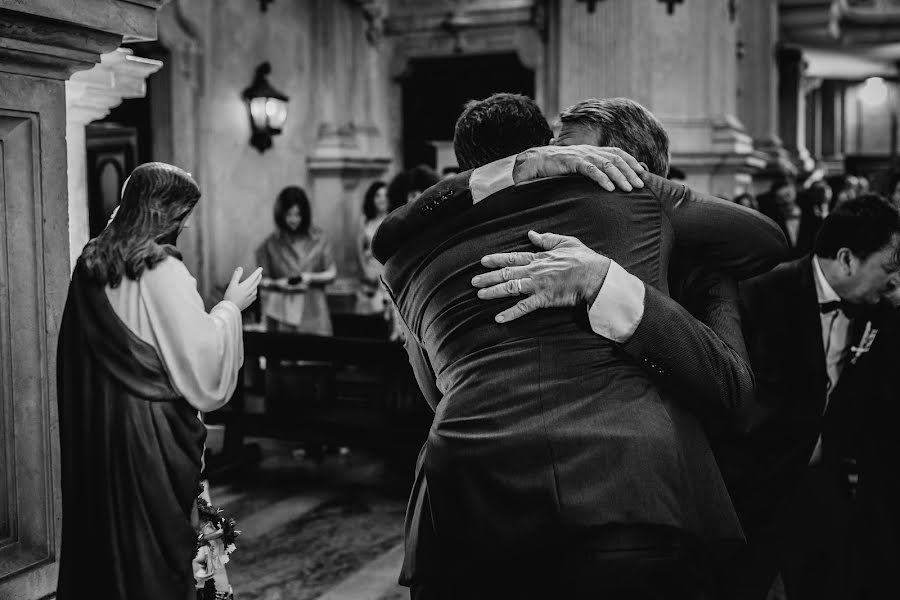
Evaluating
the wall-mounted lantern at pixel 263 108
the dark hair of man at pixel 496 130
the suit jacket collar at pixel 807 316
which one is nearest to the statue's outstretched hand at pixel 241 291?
the dark hair of man at pixel 496 130

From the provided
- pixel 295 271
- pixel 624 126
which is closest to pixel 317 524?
pixel 295 271

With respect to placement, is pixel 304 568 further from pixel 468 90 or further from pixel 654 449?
pixel 468 90

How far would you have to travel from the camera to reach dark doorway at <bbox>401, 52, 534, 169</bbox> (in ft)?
36.8

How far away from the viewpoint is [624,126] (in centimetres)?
192

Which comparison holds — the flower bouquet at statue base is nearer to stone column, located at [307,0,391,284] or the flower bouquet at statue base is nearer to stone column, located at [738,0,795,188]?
stone column, located at [307,0,391,284]

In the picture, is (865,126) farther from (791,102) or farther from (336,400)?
(336,400)

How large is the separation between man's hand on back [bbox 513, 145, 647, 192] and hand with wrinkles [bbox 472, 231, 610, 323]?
0.11 metres

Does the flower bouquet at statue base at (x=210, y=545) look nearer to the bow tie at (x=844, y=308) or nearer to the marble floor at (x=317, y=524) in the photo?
the marble floor at (x=317, y=524)

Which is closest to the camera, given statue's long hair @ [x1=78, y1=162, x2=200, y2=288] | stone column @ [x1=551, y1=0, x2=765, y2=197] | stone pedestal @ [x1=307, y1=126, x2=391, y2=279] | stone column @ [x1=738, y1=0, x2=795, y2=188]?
statue's long hair @ [x1=78, y1=162, x2=200, y2=288]

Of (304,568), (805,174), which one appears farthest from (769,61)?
(304,568)

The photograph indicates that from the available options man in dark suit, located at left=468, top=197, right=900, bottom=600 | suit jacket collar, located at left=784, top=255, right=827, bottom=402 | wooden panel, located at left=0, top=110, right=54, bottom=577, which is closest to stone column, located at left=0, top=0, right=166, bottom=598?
wooden panel, located at left=0, top=110, right=54, bottom=577

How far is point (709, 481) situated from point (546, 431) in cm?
31

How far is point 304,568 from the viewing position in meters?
4.40

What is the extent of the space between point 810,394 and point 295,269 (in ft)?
18.0
